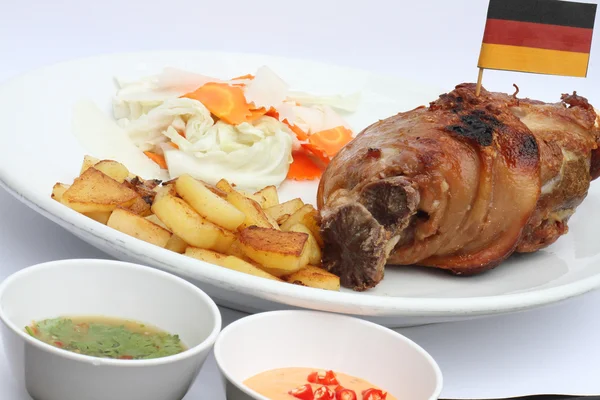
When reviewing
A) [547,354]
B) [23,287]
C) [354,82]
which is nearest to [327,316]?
[23,287]

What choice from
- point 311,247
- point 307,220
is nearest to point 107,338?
point 311,247

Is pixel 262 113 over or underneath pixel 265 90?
underneath

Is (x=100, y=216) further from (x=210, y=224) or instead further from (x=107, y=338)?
(x=107, y=338)

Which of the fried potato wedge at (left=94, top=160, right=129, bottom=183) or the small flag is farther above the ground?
the small flag

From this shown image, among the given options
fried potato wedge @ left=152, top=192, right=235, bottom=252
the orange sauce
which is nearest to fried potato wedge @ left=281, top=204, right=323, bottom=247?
fried potato wedge @ left=152, top=192, right=235, bottom=252

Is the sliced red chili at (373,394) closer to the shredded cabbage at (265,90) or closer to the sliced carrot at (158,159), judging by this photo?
the sliced carrot at (158,159)

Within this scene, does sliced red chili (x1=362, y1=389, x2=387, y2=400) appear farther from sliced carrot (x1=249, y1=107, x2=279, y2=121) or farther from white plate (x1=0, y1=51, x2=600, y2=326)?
sliced carrot (x1=249, y1=107, x2=279, y2=121)

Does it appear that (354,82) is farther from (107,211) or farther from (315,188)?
(107,211)
